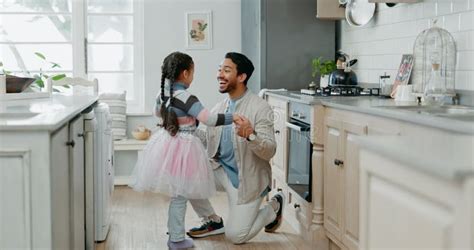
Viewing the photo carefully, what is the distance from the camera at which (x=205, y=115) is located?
11.8 ft

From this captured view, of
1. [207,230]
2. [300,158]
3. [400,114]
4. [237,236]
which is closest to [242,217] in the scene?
[237,236]

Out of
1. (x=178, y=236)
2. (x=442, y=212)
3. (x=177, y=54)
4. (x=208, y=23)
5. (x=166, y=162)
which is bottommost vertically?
(x=178, y=236)

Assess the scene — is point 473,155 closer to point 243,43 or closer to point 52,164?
point 52,164

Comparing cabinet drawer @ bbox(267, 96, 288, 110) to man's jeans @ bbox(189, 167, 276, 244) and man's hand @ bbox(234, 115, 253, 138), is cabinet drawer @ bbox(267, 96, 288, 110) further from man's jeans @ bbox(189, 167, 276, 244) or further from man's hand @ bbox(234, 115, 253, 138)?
man's hand @ bbox(234, 115, 253, 138)

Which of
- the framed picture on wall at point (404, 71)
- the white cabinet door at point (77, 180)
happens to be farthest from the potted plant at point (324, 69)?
the white cabinet door at point (77, 180)

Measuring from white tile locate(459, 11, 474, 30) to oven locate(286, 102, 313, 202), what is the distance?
941 mm

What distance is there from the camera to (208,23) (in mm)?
6000

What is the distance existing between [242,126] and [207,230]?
0.86m

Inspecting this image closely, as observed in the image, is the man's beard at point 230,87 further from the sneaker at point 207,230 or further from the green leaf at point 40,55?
the green leaf at point 40,55

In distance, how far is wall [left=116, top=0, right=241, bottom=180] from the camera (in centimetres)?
594

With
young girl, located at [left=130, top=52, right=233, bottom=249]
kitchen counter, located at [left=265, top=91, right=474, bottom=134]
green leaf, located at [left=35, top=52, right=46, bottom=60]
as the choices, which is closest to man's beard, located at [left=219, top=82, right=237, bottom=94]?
young girl, located at [left=130, top=52, right=233, bottom=249]

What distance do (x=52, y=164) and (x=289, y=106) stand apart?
92.0 inches

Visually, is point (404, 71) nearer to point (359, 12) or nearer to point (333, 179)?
point (333, 179)

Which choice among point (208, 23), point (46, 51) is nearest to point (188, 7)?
point (208, 23)
